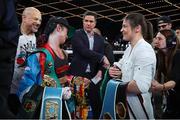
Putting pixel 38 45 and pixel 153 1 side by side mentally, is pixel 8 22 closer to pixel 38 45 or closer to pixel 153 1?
pixel 38 45

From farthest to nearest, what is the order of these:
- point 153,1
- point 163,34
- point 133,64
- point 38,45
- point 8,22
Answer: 1. point 153,1
2. point 163,34
3. point 38,45
4. point 133,64
5. point 8,22

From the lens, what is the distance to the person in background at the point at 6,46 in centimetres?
101

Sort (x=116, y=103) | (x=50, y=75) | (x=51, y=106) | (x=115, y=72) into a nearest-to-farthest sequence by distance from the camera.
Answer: (x=116, y=103) < (x=51, y=106) < (x=115, y=72) < (x=50, y=75)

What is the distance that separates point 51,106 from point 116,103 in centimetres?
41

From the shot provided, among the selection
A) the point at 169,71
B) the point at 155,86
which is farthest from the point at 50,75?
the point at 169,71

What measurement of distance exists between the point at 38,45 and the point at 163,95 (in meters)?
1.16

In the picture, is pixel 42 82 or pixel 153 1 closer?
pixel 42 82

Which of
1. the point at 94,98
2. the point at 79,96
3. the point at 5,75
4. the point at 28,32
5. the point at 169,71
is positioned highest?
the point at 28,32

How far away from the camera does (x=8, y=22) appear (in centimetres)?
102

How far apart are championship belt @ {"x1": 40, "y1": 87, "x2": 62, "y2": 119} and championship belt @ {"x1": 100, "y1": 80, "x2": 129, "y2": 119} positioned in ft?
0.94

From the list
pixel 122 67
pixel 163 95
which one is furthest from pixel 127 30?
pixel 163 95

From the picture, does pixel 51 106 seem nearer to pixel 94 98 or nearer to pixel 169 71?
pixel 169 71

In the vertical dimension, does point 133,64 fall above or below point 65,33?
below

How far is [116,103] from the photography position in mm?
2070
